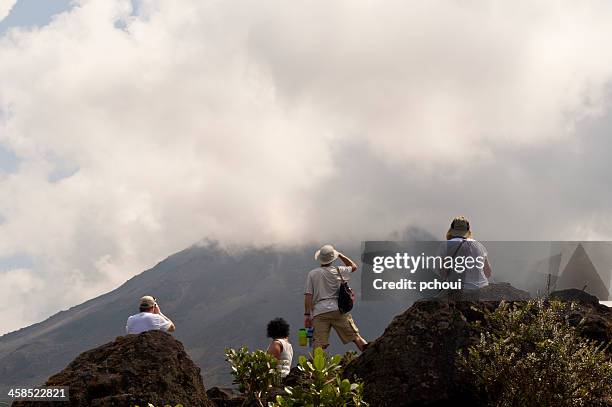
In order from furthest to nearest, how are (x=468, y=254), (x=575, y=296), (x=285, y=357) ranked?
(x=285, y=357)
(x=575, y=296)
(x=468, y=254)

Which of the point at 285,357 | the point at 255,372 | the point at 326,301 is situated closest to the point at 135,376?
the point at 255,372

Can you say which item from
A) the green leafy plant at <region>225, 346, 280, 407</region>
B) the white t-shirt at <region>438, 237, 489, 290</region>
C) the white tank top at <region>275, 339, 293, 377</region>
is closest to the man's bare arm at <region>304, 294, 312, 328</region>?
the white tank top at <region>275, 339, 293, 377</region>

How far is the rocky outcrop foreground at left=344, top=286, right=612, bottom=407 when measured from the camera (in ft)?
31.4

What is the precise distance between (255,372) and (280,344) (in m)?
2.08

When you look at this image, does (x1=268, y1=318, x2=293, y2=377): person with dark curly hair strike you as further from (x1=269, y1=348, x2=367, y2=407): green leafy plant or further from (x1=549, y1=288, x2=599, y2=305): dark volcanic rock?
(x1=269, y1=348, x2=367, y2=407): green leafy plant

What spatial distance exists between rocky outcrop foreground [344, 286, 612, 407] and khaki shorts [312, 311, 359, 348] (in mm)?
2429

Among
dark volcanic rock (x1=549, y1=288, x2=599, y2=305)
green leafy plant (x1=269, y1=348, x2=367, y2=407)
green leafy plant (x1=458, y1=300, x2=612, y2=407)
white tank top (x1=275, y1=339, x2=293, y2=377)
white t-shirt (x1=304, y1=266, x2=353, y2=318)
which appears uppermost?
white t-shirt (x1=304, y1=266, x2=353, y2=318)

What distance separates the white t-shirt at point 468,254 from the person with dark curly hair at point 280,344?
3497 millimetres

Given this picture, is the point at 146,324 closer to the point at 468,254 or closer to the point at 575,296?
the point at 468,254

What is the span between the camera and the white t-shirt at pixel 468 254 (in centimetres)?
1138

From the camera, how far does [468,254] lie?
37.5 feet

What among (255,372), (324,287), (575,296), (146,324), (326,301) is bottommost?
(255,372)

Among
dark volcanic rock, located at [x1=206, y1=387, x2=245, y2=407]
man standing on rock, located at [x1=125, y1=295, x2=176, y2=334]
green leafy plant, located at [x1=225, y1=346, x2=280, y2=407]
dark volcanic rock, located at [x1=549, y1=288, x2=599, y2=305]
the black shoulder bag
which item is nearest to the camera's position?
green leafy plant, located at [x1=225, y1=346, x2=280, y2=407]

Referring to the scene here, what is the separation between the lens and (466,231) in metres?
11.6
